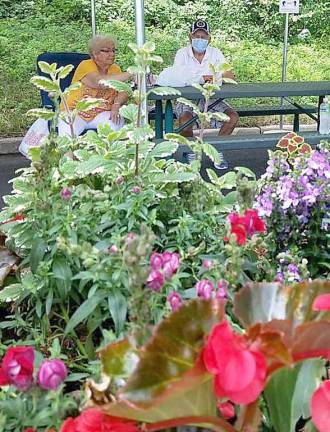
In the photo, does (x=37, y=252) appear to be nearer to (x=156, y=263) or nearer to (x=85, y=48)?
(x=156, y=263)

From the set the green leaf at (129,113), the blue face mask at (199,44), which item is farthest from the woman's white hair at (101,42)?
the green leaf at (129,113)

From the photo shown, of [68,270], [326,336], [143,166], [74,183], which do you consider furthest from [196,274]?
[326,336]

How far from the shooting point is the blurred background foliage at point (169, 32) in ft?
33.3

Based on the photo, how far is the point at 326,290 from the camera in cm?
102

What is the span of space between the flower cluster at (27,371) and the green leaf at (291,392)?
35cm

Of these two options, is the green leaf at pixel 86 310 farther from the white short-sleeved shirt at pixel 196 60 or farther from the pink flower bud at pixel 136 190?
the white short-sleeved shirt at pixel 196 60

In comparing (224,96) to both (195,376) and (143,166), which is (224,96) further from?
(195,376)

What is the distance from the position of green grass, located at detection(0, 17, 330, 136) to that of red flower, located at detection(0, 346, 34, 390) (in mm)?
7587

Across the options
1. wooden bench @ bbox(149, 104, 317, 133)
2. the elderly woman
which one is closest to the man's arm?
the elderly woman

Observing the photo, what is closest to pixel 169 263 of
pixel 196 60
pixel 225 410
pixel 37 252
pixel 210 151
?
pixel 225 410

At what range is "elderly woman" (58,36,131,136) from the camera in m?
5.18

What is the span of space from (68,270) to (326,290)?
82cm

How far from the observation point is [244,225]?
1.42 m

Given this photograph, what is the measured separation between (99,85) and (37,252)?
11.6 ft
